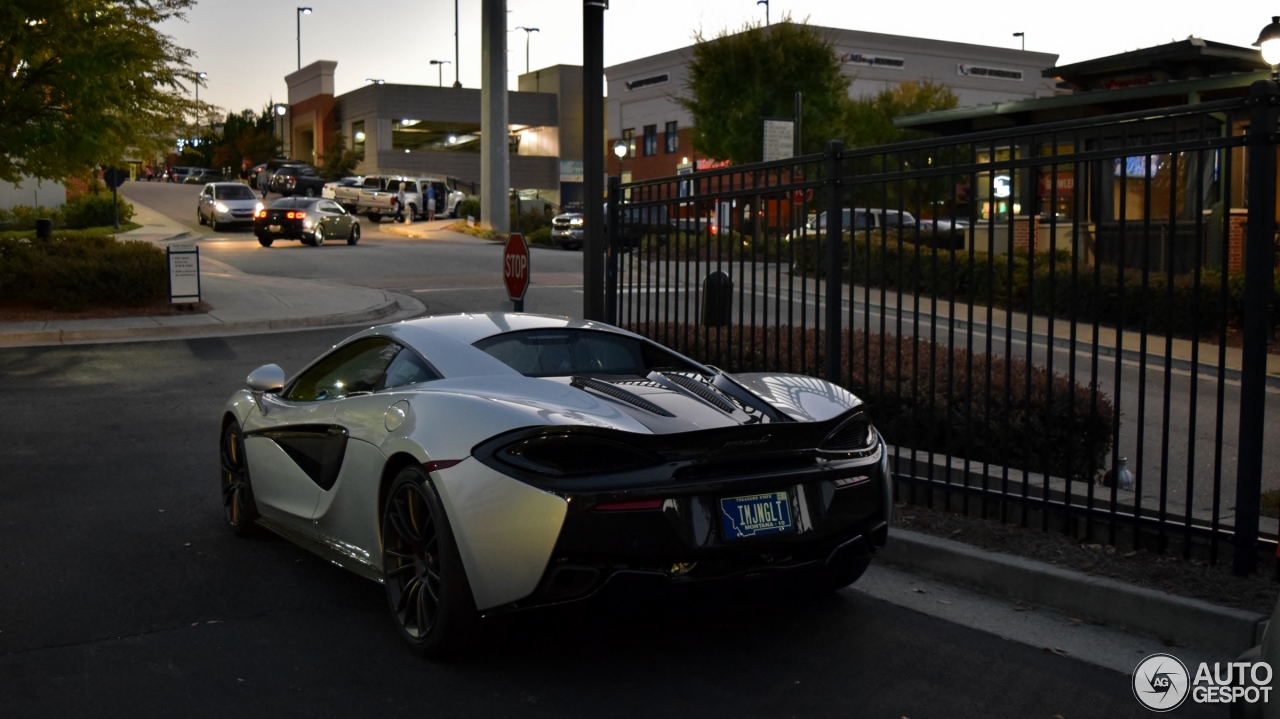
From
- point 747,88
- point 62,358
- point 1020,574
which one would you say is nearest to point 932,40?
point 747,88

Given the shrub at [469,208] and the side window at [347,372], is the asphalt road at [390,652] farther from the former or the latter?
the shrub at [469,208]

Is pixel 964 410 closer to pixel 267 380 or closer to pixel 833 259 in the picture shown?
pixel 833 259

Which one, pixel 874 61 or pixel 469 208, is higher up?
pixel 874 61

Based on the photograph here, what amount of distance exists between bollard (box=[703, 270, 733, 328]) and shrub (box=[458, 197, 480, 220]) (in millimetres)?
45312

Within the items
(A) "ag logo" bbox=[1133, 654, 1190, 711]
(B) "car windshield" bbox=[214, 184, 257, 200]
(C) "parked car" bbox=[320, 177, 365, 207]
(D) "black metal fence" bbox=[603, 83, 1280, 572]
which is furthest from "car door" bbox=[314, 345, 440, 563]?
(C) "parked car" bbox=[320, 177, 365, 207]

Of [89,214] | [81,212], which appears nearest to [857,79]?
[89,214]

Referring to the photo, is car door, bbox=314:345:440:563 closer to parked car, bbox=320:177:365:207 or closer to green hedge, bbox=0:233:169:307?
green hedge, bbox=0:233:169:307

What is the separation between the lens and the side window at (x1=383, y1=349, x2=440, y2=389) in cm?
548

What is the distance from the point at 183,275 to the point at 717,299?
1330cm

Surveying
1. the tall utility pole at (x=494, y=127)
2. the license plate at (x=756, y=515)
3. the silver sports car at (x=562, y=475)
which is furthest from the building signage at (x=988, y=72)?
the license plate at (x=756, y=515)

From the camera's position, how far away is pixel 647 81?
76500mm

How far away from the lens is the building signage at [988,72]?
75.2 m

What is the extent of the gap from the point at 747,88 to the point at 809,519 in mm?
44969

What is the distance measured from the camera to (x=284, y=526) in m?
6.22
